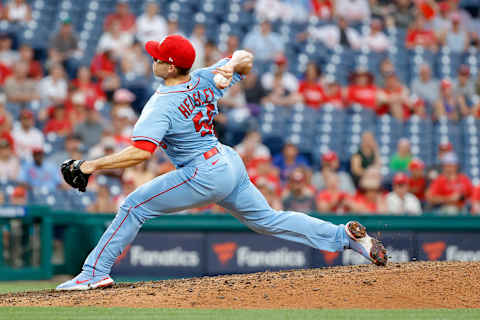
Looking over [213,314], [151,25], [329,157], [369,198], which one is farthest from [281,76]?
[213,314]

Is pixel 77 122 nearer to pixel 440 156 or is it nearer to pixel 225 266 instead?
pixel 225 266

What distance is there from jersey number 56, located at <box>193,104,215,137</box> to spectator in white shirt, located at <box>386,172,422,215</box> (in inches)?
194

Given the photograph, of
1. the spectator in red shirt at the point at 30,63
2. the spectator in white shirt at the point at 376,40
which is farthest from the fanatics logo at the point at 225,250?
the spectator in white shirt at the point at 376,40

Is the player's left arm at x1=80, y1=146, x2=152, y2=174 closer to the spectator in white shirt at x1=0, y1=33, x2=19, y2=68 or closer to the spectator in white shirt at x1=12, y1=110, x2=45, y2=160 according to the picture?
the spectator in white shirt at x1=12, y1=110, x2=45, y2=160

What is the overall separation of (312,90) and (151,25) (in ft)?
9.91

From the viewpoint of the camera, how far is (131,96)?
12.6 meters

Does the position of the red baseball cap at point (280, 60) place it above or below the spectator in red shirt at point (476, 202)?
above

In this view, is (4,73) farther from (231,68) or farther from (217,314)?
(217,314)

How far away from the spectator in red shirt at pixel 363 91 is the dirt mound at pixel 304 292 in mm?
6850

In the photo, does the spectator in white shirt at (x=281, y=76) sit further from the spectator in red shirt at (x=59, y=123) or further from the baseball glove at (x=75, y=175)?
the baseball glove at (x=75, y=175)

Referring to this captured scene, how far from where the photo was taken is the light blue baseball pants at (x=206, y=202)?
6066 mm

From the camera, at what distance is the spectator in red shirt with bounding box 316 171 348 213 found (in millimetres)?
10555

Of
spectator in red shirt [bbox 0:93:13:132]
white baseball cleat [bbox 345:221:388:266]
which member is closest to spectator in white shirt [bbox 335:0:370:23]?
spectator in red shirt [bbox 0:93:13:132]

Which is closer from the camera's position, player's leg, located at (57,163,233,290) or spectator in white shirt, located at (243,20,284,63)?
player's leg, located at (57,163,233,290)
